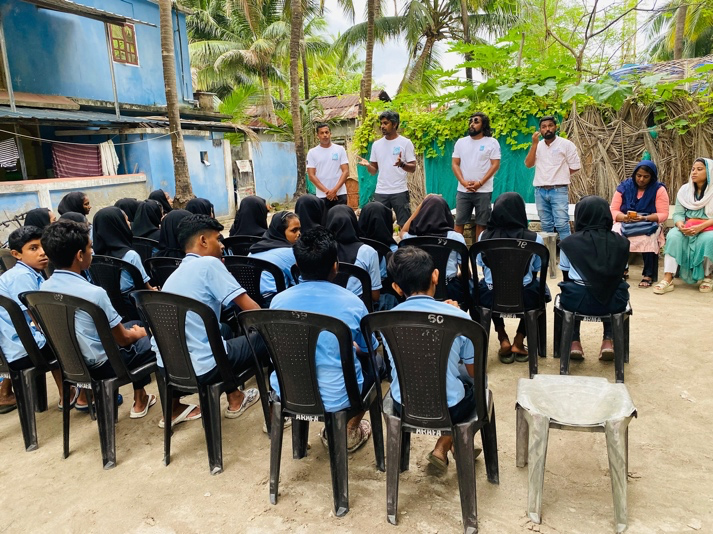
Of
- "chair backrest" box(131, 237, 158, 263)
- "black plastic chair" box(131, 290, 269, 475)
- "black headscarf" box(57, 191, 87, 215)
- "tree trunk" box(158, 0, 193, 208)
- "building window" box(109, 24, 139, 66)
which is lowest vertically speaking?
"black plastic chair" box(131, 290, 269, 475)

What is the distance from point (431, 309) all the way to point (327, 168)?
15.2 ft

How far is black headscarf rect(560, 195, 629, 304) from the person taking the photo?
3.55 metres

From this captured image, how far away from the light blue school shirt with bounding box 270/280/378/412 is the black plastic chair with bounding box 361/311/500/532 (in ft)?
0.66

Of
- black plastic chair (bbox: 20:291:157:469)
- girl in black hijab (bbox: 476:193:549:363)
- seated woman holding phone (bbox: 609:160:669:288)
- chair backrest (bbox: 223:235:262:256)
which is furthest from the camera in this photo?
seated woman holding phone (bbox: 609:160:669:288)

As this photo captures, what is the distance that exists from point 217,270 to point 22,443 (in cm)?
175

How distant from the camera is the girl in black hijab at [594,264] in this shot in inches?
140

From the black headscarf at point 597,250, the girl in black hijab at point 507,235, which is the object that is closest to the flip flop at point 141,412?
the girl in black hijab at point 507,235

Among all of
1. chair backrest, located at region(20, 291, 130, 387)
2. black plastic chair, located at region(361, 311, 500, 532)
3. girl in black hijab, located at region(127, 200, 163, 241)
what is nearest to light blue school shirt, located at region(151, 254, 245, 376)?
chair backrest, located at region(20, 291, 130, 387)

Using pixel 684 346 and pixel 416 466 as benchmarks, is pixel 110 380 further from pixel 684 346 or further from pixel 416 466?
pixel 684 346

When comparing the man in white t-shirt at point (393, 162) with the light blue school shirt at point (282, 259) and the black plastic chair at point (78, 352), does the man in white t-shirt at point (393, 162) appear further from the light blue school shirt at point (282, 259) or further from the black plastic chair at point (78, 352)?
the black plastic chair at point (78, 352)

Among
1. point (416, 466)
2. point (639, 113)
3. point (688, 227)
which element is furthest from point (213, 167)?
point (416, 466)

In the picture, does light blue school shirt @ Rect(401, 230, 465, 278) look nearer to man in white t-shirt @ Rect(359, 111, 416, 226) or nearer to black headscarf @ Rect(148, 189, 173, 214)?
man in white t-shirt @ Rect(359, 111, 416, 226)

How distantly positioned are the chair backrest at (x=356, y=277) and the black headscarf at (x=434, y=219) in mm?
925

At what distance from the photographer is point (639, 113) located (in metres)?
7.24
